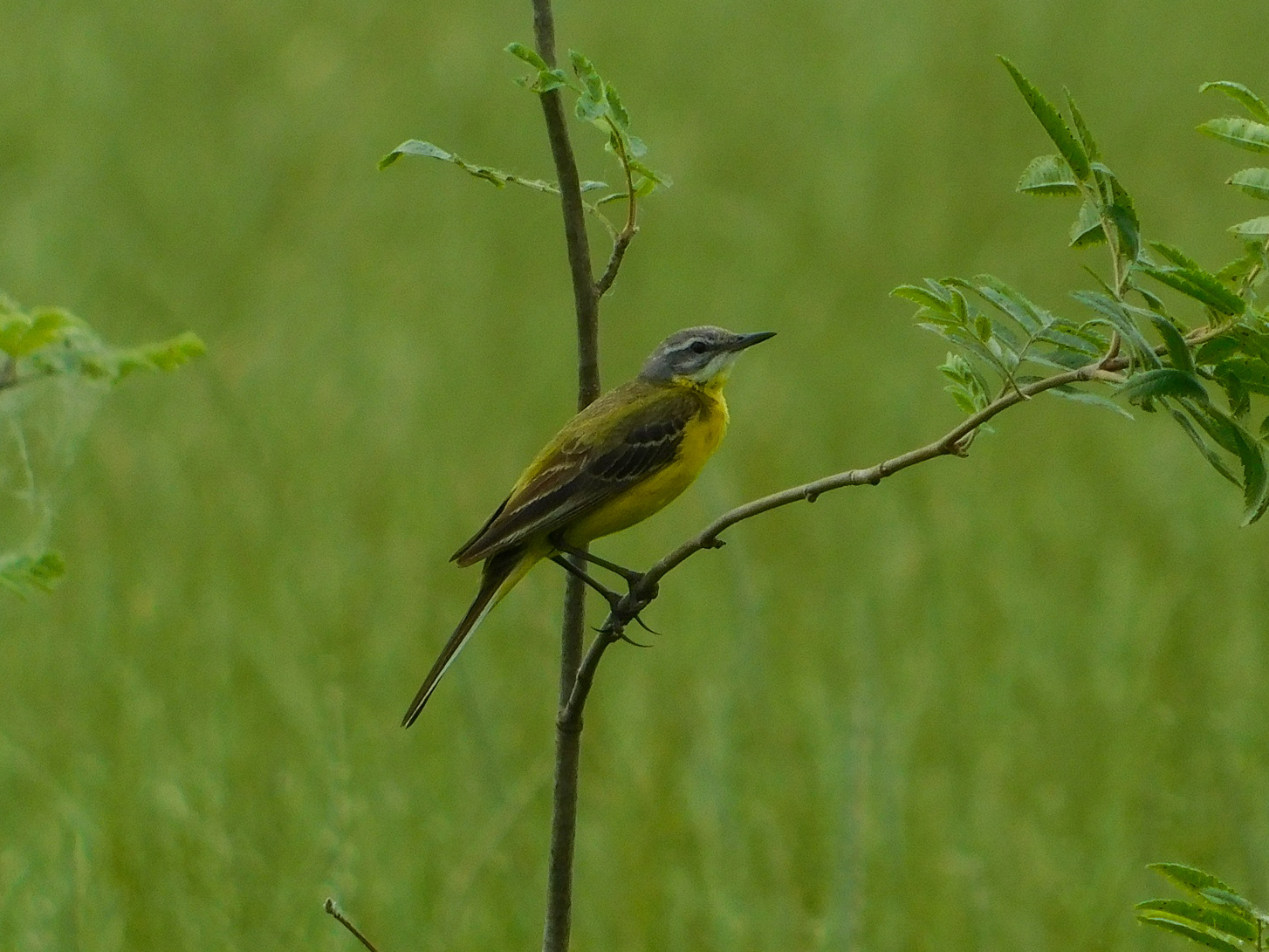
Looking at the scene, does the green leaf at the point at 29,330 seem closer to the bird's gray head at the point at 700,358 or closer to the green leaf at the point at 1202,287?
the green leaf at the point at 1202,287

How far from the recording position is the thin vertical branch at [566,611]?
92.0 inches

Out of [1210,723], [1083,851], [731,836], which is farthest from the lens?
[1210,723]

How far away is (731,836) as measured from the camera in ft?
16.7

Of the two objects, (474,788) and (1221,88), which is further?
(474,788)

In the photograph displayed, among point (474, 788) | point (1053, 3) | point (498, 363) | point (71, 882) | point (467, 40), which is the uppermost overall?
point (1053, 3)

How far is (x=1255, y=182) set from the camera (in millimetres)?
2113

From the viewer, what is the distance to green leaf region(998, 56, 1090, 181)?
80.0 inches

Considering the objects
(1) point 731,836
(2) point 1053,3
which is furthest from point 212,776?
(2) point 1053,3

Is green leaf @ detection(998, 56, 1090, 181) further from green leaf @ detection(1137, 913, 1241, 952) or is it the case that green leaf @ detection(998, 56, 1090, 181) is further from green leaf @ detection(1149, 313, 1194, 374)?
green leaf @ detection(1137, 913, 1241, 952)

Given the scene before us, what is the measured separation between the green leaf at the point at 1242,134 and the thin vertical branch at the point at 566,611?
2.58ft

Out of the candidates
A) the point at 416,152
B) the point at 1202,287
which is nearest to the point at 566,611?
the point at 416,152

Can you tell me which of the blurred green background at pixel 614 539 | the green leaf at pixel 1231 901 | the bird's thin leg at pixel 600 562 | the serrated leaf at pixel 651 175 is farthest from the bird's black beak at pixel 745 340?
the green leaf at pixel 1231 901

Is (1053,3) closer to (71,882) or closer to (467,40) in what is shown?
(467,40)

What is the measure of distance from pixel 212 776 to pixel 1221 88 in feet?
13.6
